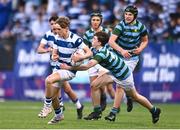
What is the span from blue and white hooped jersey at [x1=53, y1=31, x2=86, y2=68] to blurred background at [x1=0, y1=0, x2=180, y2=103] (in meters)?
8.42

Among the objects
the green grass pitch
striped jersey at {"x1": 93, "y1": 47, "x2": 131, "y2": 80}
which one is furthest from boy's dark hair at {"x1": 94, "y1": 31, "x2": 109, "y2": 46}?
the green grass pitch

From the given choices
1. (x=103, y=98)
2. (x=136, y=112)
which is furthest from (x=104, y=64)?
(x=136, y=112)

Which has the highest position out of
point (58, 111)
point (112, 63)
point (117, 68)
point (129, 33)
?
point (129, 33)

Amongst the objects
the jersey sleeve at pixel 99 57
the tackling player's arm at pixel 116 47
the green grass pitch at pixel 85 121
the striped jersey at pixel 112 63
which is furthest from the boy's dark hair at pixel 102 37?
the green grass pitch at pixel 85 121

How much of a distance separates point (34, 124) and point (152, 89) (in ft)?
32.7

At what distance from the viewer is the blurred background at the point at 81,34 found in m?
24.8

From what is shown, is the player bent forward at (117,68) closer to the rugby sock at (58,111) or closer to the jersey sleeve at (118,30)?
the rugby sock at (58,111)

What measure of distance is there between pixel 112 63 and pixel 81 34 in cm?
1041

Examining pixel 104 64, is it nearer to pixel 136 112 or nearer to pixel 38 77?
pixel 136 112

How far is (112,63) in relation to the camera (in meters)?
15.4

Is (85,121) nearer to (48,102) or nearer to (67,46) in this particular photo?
(48,102)

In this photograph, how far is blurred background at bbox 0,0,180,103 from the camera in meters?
24.8

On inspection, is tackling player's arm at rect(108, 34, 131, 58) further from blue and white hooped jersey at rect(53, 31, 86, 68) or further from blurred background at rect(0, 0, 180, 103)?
blurred background at rect(0, 0, 180, 103)

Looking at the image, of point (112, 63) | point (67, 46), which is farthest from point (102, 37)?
point (67, 46)
